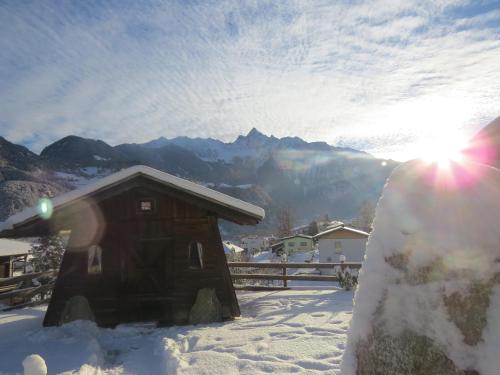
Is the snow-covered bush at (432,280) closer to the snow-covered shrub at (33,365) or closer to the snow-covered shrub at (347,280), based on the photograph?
the snow-covered shrub at (33,365)

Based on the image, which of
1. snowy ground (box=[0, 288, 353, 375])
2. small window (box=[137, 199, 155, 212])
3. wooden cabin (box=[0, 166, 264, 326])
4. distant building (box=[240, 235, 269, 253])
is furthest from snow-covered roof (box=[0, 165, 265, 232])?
distant building (box=[240, 235, 269, 253])

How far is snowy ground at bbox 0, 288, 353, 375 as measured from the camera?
579cm

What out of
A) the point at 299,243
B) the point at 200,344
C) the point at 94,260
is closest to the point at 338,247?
the point at 299,243

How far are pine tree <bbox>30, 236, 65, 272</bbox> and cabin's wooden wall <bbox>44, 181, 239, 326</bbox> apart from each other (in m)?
21.6

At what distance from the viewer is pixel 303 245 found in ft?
230

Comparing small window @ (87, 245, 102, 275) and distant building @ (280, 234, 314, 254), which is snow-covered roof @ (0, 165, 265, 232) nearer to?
small window @ (87, 245, 102, 275)

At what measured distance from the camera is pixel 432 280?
1969mm

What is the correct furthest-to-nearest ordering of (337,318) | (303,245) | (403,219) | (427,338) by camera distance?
1. (303,245)
2. (337,318)
3. (403,219)
4. (427,338)

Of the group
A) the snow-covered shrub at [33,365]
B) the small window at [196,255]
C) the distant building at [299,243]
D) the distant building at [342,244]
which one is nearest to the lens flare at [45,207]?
the small window at [196,255]

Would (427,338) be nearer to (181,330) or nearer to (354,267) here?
(181,330)

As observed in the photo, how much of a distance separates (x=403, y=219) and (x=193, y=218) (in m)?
8.43

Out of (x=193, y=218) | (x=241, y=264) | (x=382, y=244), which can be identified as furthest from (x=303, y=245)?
(x=382, y=244)

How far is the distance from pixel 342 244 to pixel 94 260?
3521 centimetres

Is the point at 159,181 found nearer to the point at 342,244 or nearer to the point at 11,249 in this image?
the point at 11,249
